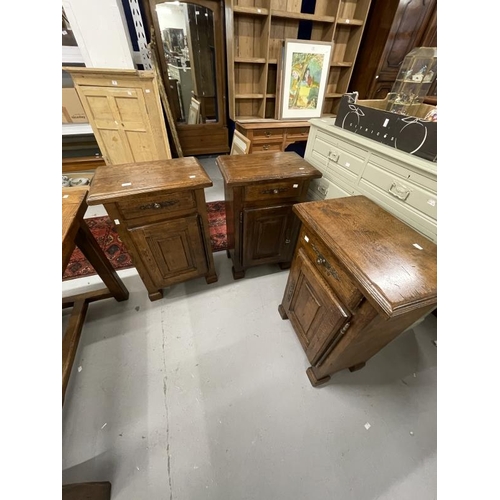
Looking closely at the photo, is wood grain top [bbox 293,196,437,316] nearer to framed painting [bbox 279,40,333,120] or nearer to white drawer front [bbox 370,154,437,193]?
white drawer front [bbox 370,154,437,193]

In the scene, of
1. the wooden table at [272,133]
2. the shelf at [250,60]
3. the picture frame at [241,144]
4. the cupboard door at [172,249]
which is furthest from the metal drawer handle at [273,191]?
the shelf at [250,60]

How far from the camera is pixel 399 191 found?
3.10 feet

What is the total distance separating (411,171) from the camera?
2.96ft

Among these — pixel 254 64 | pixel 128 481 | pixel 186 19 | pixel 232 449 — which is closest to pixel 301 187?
pixel 232 449

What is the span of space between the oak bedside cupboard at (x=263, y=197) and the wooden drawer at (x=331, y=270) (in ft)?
1.33

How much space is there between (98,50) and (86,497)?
136 inches

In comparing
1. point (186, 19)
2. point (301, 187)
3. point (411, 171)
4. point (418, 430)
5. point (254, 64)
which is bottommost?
point (418, 430)

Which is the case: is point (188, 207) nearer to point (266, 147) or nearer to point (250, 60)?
point (266, 147)

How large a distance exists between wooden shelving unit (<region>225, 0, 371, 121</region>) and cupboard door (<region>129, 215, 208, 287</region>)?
6.58 feet

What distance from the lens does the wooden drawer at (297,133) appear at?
2543 millimetres
